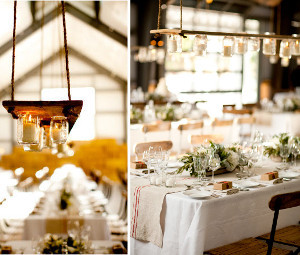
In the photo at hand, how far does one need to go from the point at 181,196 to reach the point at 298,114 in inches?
225

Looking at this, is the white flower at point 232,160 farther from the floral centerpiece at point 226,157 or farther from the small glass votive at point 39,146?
the small glass votive at point 39,146

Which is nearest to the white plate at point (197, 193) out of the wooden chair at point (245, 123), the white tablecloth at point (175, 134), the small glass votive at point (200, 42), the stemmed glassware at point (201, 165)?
the stemmed glassware at point (201, 165)

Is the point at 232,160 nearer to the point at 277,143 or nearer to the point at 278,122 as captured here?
the point at 277,143

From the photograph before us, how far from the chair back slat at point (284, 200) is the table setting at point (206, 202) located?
0.36 metres

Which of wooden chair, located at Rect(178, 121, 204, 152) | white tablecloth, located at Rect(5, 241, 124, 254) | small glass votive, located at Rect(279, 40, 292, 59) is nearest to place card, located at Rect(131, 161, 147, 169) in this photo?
white tablecloth, located at Rect(5, 241, 124, 254)

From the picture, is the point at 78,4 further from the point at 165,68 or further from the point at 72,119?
the point at 72,119

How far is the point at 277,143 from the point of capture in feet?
13.4

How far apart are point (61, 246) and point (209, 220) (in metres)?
1.16

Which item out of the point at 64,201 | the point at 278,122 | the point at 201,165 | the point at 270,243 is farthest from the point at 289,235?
the point at 278,122

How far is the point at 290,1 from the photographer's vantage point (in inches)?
517

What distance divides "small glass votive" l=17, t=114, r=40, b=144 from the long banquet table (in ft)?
3.86

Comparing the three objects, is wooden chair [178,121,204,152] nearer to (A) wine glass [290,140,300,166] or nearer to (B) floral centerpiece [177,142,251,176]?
(A) wine glass [290,140,300,166]

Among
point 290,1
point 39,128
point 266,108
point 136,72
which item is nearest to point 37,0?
point 136,72

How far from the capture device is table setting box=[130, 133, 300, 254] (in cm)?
297
